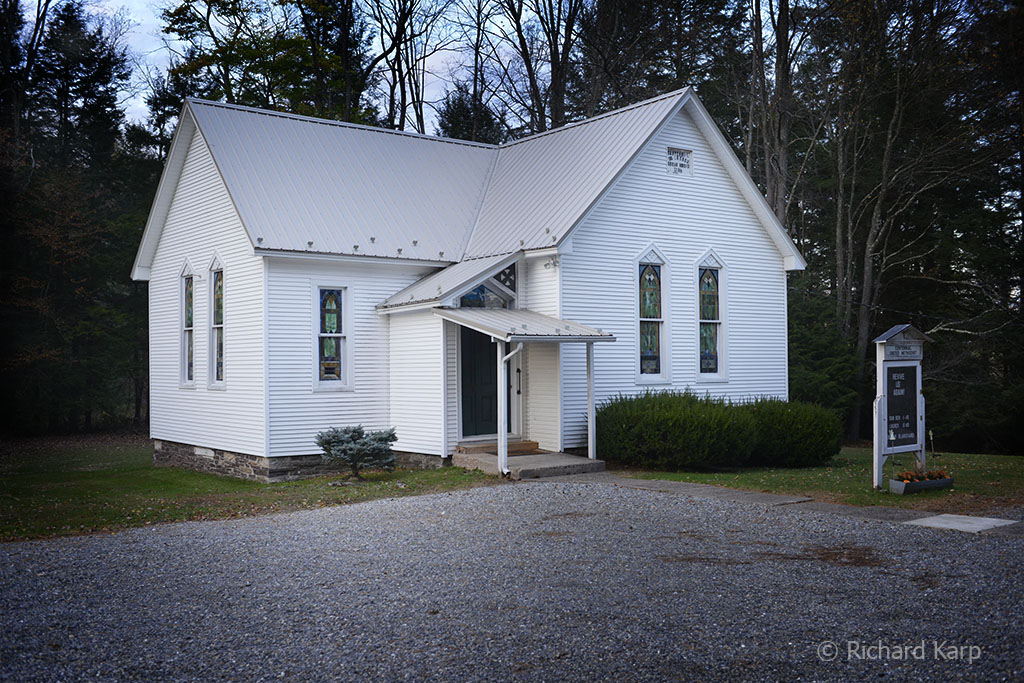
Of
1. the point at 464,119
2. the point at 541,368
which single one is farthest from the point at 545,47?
the point at 541,368

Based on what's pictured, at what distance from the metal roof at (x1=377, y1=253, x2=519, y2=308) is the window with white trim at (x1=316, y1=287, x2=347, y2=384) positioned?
2.78ft

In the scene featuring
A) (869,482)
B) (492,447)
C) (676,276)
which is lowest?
(869,482)

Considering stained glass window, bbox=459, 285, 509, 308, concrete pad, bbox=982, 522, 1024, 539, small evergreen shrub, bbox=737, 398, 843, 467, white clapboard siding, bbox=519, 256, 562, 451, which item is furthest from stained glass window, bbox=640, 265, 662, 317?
concrete pad, bbox=982, 522, 1024, 539

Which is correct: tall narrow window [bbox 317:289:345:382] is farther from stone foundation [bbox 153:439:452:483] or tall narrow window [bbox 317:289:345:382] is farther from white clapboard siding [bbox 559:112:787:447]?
white clapboard siding [bbox 559:112:787:447]

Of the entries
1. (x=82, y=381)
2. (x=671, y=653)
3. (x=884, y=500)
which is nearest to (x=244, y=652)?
(x=671, y=653)

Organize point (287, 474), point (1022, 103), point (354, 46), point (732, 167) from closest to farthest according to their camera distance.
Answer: point (287, 474) < point (732, 167) < point (1022, 103) < point (354, 46)

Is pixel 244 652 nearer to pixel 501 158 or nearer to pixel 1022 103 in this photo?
pixel 501 158

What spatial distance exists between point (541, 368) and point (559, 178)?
412 cm

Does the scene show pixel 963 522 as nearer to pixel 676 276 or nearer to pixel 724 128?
pixel 676 276

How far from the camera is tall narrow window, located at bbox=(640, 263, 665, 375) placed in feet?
61.0

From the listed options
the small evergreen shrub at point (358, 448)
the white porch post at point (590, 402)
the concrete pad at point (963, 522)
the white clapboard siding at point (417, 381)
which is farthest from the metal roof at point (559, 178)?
the concrete pad at point (963, 522)

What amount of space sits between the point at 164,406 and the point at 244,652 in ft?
53.6

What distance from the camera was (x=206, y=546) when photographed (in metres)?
9.80

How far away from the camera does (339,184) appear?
19.0 m
